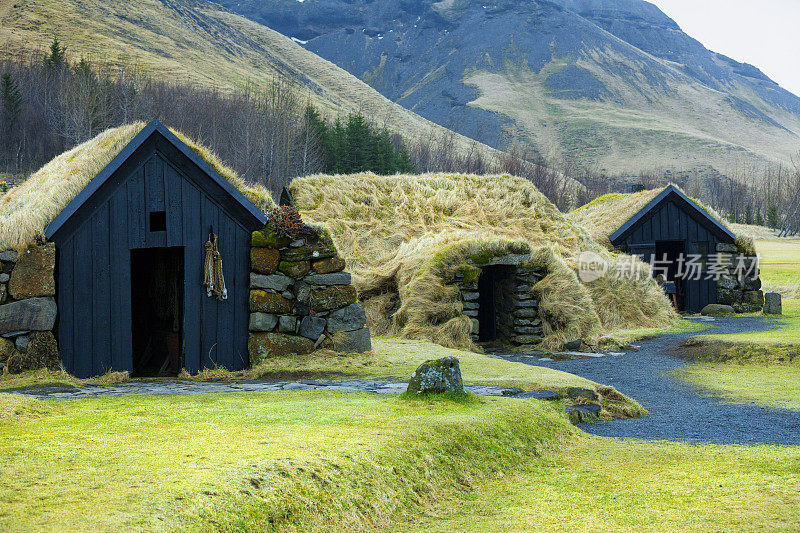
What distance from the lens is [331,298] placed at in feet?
47.0

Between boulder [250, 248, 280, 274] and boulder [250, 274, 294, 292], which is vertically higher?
boulder [250, 248, 280, 274]

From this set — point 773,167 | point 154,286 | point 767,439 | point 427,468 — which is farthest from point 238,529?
point 773,167

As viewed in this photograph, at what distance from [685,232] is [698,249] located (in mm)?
867

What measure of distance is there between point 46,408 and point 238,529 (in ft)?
14.0

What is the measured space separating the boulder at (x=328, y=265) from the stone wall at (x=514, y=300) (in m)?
6.46

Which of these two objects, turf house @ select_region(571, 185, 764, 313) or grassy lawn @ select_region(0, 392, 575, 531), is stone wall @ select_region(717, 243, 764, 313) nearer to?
turf house @ select_region(571, 185, 764, 313)

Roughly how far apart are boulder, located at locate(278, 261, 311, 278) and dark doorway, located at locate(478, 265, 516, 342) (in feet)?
28.4

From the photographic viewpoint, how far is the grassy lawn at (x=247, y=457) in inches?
203

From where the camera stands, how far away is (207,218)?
14.0 meters

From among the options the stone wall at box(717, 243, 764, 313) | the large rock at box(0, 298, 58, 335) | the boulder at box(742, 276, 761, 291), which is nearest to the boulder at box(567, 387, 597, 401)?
the large rock at box(0, 298, 58, 335)

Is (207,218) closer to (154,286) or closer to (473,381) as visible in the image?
(154,286)

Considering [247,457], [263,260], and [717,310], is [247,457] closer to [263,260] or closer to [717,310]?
[263,260]

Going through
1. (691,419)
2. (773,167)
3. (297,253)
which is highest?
(773,167)

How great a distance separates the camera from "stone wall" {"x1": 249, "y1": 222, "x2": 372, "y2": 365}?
14102 mm
